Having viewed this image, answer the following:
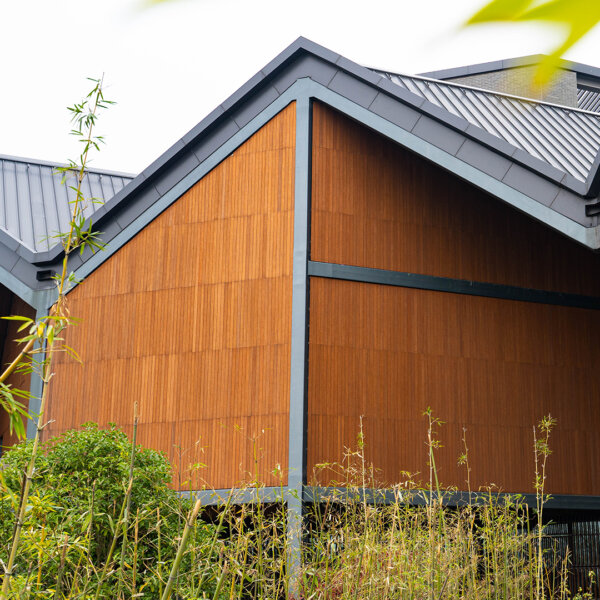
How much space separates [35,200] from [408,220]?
6.61 meters

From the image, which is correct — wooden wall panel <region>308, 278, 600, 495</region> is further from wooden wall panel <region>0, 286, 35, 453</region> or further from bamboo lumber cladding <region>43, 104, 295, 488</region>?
wooden wall panel <region>0, 286, 35, 453</region>

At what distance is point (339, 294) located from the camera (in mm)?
9727

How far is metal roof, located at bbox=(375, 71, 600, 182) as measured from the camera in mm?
10273

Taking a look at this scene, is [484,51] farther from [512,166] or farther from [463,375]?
[463,375]

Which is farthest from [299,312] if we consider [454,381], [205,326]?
[454,381]

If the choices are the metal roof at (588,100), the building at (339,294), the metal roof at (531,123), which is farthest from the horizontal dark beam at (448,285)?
the metal roof at (588,100)

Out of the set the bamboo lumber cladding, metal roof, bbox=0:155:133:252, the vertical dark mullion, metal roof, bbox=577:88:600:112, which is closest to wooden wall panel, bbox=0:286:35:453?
metal roof, bbox=0:155:133:252

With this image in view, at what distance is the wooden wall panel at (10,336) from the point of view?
12555 millimetres

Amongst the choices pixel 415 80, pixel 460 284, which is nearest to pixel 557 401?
pixel 460 284

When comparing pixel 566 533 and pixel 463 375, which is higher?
pixel 463 375

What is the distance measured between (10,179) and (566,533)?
10285 millimetres

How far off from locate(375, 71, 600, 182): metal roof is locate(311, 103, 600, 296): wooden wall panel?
883 millimetres

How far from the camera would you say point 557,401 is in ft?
34.3

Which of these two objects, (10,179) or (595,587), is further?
(10,179)
